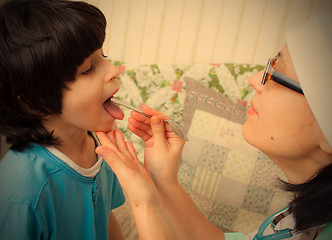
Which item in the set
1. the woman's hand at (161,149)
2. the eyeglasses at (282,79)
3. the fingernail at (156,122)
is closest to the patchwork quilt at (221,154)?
the woman's hand at (161,149)

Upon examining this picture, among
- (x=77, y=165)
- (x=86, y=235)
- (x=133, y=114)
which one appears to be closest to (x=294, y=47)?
(x=133, y=114)

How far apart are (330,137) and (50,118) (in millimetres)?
766

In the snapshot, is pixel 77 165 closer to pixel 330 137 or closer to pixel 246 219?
pixel 330 137

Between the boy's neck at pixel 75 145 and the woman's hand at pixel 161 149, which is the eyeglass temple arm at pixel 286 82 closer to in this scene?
the woman's hand at pixel 161 149

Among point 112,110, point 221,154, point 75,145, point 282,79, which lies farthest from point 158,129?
point 221,154

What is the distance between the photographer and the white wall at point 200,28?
1.51 meters

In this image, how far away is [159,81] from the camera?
5.26 ft

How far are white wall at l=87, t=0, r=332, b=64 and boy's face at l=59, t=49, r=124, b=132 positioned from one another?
1.00 meters

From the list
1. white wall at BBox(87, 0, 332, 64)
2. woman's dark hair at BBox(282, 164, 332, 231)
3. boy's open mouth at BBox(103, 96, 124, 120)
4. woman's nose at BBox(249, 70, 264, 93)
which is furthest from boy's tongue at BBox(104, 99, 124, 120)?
white wall at BBox(87, 0, 332, 64)

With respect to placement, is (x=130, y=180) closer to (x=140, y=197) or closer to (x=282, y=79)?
(x=140, y=197)

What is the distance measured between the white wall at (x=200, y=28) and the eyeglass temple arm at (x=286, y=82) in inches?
39.0

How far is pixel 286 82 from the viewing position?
2.14 feet

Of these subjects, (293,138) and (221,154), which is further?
(221,154)

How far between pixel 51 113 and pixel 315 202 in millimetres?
778
